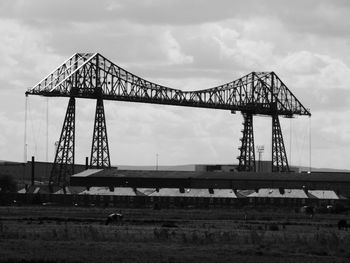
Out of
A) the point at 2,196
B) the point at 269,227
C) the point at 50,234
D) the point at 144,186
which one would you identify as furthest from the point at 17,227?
the point at 144,186

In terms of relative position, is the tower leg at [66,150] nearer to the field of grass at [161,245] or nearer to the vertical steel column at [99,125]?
the vertical steel column at [99,125]

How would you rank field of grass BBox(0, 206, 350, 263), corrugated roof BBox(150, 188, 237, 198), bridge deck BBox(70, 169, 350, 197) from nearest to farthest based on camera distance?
field of grass BBox(0, 206, 350, 263)
corrugated roof BBox(150, 188, 237, 198)
bridge deck BBox(70, 169, 350, 197)

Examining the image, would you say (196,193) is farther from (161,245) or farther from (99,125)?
(161,245)

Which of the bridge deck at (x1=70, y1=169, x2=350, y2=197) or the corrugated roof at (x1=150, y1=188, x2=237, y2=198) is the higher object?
the bridge deck at (x1=70, y1=169, x2=350, y2=197)

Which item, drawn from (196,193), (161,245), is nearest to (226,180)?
(196,193)

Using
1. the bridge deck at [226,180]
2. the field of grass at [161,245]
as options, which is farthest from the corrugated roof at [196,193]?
the field of grass at [161,245]

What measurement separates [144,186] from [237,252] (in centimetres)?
13821

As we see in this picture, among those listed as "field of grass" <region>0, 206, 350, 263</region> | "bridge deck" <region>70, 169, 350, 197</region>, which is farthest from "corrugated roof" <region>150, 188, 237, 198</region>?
"field of grass" <region>0, 206, 350, 263</region>

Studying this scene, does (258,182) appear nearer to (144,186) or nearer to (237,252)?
(144,186)

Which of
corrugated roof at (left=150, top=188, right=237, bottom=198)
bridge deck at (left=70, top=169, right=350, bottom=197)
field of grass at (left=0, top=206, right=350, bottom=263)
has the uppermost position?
bridge deck at (left=70, top=169, right=350, bottom=197)

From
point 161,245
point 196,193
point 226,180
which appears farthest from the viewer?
point 226,180

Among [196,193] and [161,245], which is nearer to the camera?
[161,245]

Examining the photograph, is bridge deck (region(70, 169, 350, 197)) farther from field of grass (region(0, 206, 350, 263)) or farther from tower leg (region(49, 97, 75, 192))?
field of grass (region(0, 206, 350, 263))

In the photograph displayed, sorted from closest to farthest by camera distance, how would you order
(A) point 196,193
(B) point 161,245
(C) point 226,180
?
(B) point 161,245, (A) point 196,193, (C) point 226,180
